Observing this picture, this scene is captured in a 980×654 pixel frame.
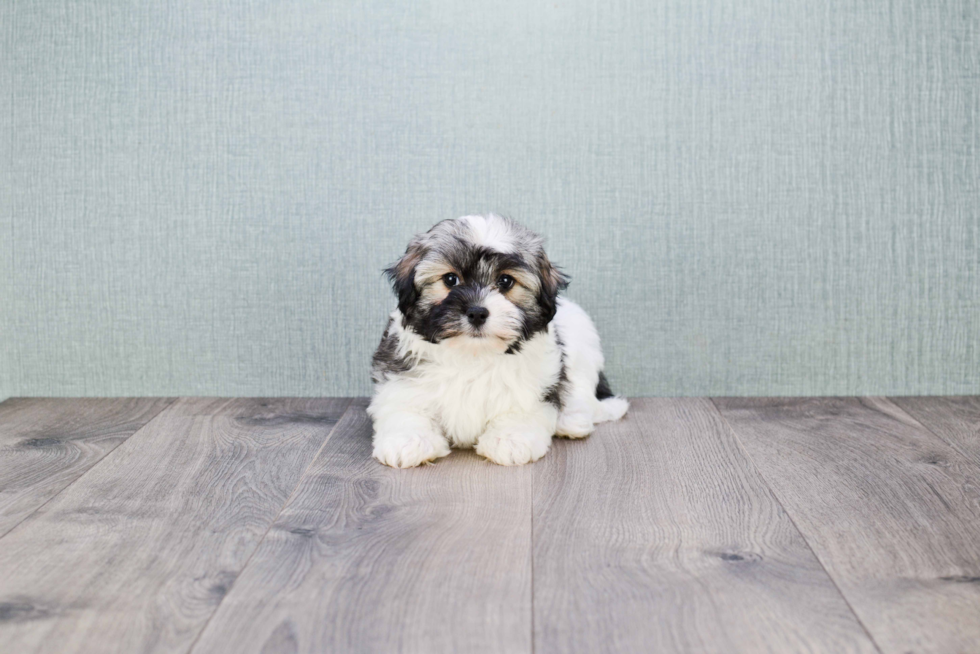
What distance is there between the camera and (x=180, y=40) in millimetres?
2740

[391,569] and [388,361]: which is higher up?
[388,361]

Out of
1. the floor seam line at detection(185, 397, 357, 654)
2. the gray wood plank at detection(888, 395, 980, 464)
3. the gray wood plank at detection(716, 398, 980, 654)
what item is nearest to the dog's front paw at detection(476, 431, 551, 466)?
the floor seam line at detection(185, 397, 357, 654)

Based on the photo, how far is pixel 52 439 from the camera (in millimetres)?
2420

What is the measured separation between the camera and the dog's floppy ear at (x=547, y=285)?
2.16m

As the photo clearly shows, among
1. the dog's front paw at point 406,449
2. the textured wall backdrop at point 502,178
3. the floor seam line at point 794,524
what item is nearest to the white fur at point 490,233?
the dog's front paw at point 406,449

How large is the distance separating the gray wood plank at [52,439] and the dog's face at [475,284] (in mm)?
932

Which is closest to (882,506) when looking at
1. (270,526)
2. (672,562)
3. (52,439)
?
(672,562)

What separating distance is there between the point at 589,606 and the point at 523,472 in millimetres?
701

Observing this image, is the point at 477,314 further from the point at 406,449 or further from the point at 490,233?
the point at 406,449

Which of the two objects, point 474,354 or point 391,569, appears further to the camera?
point 474,354

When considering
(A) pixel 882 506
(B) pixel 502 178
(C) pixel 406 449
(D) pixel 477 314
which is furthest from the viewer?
(B) pixel 502 178

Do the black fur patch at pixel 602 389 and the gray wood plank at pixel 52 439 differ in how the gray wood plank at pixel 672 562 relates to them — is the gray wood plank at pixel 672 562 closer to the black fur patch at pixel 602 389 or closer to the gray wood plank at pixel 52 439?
the black fur patch at pixel 602 389

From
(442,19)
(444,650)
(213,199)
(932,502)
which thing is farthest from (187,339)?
(932,502)

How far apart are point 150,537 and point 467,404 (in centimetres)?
85
